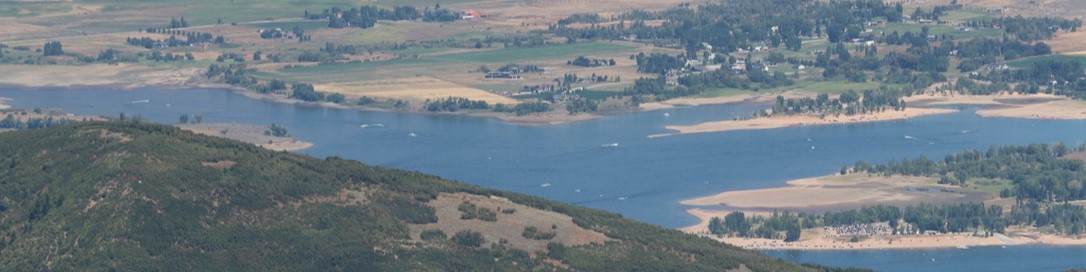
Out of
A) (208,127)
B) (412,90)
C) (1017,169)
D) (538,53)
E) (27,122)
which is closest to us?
(1017,169)

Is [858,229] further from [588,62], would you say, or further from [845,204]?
[588,62]

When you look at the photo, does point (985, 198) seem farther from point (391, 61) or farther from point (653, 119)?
point (391, 61)

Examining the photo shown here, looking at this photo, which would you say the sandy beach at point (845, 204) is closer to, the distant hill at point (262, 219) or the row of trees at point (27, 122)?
the distant hill at point (262, 219)

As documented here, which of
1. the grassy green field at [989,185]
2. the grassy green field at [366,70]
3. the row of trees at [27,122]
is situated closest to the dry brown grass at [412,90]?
the grassy green field at [366,70]

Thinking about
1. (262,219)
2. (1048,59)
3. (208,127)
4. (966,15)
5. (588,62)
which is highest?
(262,219)

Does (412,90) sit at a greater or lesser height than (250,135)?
lesser

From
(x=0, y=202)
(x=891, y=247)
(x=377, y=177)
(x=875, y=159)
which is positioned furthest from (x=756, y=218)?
(x=0, y=202)

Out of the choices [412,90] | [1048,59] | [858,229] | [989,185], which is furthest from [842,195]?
[1048,59]
